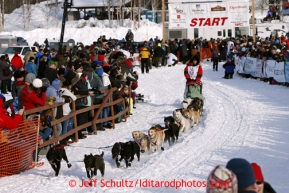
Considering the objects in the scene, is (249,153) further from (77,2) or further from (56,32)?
(77,2)

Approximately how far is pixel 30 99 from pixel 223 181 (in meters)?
6.84

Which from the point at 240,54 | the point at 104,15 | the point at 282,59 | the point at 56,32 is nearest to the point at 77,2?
the point at 104,15

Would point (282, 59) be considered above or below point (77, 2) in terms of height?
below

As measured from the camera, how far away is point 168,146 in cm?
1059

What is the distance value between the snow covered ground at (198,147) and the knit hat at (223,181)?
3888mm

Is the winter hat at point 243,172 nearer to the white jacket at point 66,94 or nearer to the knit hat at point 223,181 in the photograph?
the knit hat at point 223,181

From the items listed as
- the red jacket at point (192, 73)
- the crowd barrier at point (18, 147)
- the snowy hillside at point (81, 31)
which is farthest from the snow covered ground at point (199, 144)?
the snowy hillside at point (81, 31)

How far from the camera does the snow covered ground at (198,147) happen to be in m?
7.92

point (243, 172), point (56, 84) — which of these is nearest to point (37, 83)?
point (56, 84)

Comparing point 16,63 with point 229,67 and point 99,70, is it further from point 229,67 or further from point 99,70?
point 229,67

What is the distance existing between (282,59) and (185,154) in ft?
38.2

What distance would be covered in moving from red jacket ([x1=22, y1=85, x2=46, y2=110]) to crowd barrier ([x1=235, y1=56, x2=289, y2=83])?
37.6 ft

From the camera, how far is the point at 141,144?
9.67m

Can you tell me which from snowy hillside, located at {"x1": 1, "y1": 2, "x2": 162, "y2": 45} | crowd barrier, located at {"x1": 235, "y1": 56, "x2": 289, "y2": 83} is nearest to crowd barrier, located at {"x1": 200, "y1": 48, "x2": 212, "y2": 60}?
crowd barrier, located at {"x1": 235, "y1": 56, "x2": 289, "y2": 83}
